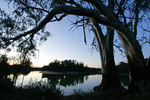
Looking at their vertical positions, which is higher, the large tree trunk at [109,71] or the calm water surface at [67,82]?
the large tree trunk at [109,71]

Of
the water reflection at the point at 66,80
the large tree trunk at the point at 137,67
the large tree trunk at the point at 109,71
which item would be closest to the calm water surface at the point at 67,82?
the water reflection at the point at 66,80

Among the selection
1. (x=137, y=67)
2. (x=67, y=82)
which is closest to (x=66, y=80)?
(x=67, y=82)

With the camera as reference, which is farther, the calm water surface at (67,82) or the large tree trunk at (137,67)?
the calm water surface at (67,82)

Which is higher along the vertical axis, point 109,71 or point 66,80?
point 109,71

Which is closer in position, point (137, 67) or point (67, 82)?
point (137, 67)

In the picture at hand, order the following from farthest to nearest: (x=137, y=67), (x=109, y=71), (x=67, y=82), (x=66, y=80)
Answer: (x=66, y=80), (x=67, y=82), (x=109, y=71), (x=137, y=67)

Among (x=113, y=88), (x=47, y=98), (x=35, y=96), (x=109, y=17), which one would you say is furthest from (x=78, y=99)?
(x=109, y=17)

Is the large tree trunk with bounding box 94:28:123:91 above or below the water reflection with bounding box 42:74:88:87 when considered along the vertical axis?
above

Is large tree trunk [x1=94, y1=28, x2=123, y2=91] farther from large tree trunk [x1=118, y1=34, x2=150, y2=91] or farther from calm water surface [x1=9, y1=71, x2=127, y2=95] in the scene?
large tree trunk [x1=118, y1=34, x2=150, y2=91]

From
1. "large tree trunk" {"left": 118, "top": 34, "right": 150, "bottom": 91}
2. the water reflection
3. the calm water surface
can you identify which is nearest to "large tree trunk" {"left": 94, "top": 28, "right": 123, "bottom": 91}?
the calm water surface

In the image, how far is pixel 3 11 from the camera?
10.5 feet

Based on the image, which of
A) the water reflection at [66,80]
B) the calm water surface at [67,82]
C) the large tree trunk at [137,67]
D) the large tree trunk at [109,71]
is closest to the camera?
the large tree trunk at [137,67]

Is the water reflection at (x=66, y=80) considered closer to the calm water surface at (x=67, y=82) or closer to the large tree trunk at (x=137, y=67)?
the calm water surface at (x=67, y=82)

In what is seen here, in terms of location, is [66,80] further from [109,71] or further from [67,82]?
[109,71]
